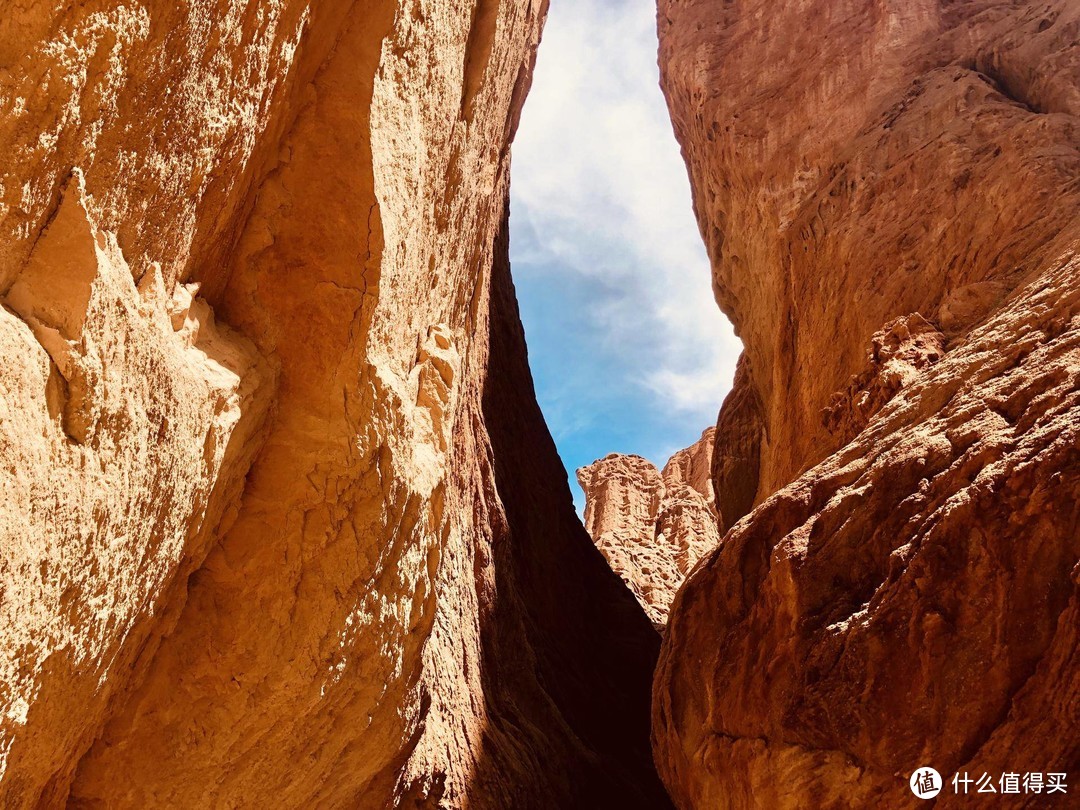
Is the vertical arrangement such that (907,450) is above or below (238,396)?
above

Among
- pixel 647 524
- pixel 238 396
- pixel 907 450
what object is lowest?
pixel 238 396

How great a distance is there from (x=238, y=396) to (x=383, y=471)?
44.0 inches

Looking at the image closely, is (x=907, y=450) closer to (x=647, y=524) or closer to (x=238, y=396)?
(x=238, y=396)

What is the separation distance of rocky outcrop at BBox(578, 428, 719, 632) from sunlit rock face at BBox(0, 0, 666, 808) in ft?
34.7

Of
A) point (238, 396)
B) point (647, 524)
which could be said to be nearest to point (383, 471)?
point (238, 396)

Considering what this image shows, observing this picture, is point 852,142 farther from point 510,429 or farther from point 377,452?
point 377,452

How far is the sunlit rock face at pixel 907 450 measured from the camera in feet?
15.4

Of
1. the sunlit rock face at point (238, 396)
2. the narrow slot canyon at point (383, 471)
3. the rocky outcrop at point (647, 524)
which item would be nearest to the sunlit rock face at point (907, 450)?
the narrow slot canyon at point (383, 471)

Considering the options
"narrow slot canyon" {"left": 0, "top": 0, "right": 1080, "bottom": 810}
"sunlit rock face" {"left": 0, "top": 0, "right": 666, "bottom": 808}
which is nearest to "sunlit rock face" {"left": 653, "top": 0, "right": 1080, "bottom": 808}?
"narrow slot canyon" {"left": 0, "top": 0, "right": 1080, "bottom": 810}

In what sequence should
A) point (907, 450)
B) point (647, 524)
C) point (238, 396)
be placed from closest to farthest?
point (238, 396) → point (907, 450) → point (647, 524)

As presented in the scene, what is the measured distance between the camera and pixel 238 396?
4066 mm

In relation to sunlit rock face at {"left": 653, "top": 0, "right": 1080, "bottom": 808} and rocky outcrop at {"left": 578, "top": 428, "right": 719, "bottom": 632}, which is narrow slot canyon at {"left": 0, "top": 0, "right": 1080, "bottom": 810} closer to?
sunlit rock face at {"left": 653, "top": 0, "right": 1080, "bottom": 808}

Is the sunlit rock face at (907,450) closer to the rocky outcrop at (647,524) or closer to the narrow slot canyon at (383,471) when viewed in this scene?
the narrow slot canyon at (383,471)

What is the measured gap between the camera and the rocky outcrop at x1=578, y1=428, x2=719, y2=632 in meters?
18.1
